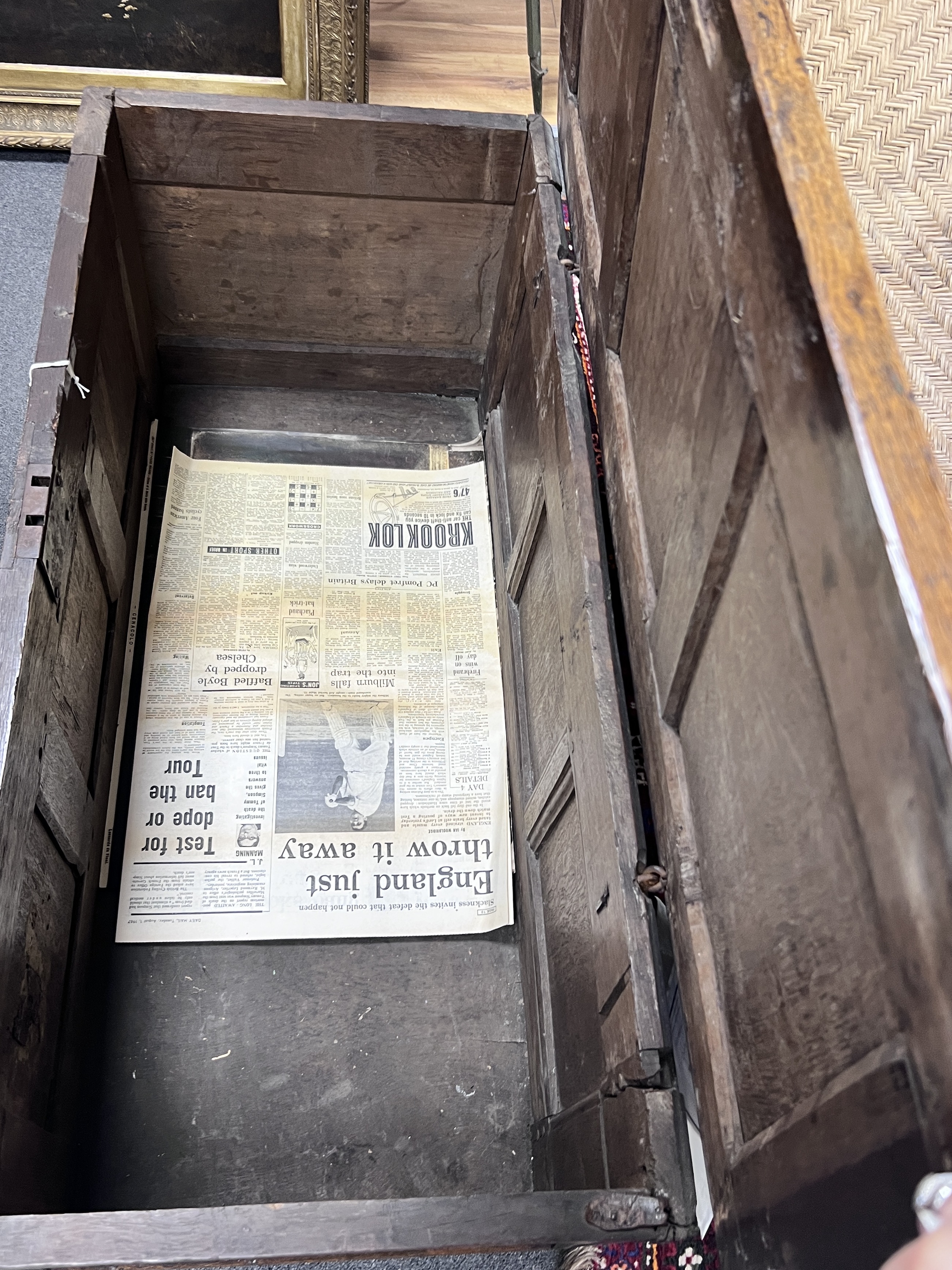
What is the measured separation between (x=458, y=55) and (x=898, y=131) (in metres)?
1.36

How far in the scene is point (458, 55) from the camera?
2094 mm

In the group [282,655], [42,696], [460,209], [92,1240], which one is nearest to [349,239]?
[460,209]

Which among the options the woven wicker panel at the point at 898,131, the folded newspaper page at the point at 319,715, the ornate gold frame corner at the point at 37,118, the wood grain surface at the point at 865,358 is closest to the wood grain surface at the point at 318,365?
the folded newspaper page at the point at 319,715

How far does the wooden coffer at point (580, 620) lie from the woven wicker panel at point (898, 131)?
0.27 m

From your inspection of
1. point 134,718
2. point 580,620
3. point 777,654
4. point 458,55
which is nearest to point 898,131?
point 580,620

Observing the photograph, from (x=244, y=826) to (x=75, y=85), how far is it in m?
1.37

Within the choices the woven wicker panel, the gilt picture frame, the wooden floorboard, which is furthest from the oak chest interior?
the wooden floorboard

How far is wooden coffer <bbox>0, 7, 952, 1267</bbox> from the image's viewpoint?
437 mm

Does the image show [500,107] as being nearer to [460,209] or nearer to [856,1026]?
[460,209]

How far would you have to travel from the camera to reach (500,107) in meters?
2.00

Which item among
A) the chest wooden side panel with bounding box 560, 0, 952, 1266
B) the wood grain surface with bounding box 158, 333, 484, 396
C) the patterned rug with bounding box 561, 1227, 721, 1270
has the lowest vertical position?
the patterned rug with bounding box 561, 1227, 721, 1270

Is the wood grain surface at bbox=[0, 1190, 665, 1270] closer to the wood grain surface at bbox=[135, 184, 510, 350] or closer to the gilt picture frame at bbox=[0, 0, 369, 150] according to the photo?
the wood grain surface at bbox=[135, 184, 510, 350]

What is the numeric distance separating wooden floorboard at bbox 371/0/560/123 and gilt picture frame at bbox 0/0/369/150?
27 centimetres

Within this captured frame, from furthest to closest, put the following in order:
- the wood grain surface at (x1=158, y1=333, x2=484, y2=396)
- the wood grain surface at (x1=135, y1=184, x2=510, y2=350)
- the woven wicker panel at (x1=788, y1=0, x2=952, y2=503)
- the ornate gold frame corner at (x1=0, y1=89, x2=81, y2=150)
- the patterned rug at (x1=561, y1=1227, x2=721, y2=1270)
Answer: the ornate gold frame corner at (x1=0, y1=89, x2=81, y2=150) < the wood grain surface at (x1=158, y1=333, x2=484, y2=396) < the wood grain surface at (x1=135, y1=184, x2=510, y2=350) < the woven wicker panel at (x1=788, y1=0, x2=952, y2=503) < the patterned rug at (x1=561, y1=1227, x2=721, y2=1270)
